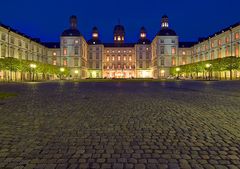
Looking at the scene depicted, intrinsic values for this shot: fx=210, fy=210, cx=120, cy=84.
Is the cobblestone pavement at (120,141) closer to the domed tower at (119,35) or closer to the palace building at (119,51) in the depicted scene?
the palace building at (119,51)

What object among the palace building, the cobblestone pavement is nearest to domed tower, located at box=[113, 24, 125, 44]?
the palace building

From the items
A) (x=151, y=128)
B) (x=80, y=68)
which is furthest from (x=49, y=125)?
(x=80, y=68)

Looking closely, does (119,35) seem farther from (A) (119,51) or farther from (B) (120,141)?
(B) (120,141)

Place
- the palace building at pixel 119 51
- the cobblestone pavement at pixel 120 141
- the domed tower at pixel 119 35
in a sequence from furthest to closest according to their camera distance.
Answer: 1. the domed tower at pixel 119 35
2. the palace building at pixel 119 51
3. the cobblestone pavement at pixel 120 141

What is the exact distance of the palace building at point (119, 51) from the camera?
212 feet

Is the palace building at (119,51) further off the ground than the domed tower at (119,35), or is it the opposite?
the domed tower at (119,35)

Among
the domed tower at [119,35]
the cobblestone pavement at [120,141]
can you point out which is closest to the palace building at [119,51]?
the domed tower at [119,35]

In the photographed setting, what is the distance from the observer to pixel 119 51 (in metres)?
124

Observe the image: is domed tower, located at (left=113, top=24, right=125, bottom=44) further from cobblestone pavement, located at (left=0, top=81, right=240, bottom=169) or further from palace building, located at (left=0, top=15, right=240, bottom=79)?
cobblestone pavement, located at (left=0, top=81, right=240, bottom=169)

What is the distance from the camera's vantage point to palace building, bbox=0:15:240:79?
212 feet

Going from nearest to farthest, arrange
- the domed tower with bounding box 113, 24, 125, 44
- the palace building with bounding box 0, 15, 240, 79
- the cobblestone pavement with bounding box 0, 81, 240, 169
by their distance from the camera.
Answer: the cobblestone pavement with bounding box 0, 81, 240, 169
the palace building with bounding box 0, 15, 240, 79
the domed tower with bounding box 113, 24, 125, 44

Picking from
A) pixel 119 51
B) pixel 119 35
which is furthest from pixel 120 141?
pixel 119 35

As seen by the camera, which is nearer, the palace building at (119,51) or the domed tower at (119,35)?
the palace building at (119,51)

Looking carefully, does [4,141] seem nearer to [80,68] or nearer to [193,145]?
[193,145]
